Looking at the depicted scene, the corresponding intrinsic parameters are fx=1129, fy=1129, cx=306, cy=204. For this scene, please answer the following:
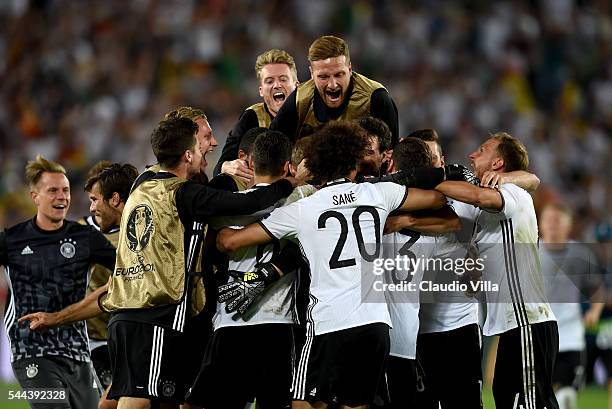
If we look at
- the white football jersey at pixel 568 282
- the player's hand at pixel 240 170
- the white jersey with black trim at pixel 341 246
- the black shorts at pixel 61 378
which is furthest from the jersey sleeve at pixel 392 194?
the black shorts at pixel 61 378

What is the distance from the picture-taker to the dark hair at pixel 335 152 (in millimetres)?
6660

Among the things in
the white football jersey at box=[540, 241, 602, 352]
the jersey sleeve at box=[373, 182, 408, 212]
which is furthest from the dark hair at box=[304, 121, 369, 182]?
the white football jersey at box=[540, 241, 602, 352]

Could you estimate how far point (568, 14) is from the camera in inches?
761

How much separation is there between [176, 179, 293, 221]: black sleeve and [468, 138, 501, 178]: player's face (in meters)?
1.33

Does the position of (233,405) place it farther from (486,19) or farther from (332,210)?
Result: (486,19)

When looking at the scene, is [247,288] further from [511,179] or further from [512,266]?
[511,179]

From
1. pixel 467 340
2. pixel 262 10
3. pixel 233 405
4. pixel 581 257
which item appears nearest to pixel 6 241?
pixel 233 405

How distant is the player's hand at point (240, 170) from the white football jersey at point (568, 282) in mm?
3021

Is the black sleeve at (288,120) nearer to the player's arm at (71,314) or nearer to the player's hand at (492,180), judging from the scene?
the player's hand at (492,180)

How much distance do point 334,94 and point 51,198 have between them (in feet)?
7.76

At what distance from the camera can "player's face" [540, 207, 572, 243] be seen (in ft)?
34.7

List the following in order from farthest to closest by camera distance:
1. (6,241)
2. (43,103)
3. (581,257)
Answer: (43,103) → (581,257) → (6,241)

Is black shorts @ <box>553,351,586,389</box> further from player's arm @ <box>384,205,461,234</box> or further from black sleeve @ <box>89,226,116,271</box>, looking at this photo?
black sleeve @ <box>89,226,116,271</box>

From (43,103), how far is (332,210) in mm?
11753
